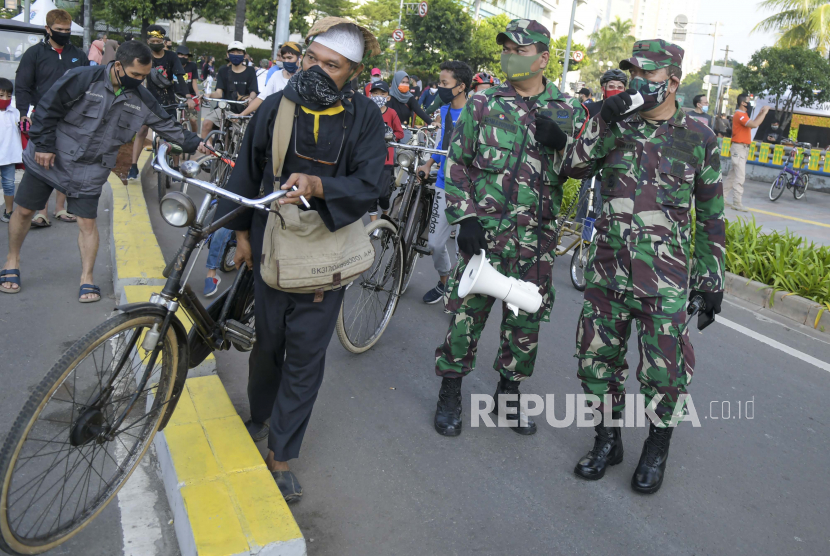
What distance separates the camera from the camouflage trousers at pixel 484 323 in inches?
152

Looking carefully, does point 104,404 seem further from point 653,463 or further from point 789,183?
point 789,183

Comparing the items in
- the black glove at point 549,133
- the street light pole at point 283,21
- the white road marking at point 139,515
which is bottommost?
the white road marking at point 139,515

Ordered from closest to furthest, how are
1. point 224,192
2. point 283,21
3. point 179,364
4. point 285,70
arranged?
1. point 224,192
2. point 179,364
3. point 285,70
4. point 283,21

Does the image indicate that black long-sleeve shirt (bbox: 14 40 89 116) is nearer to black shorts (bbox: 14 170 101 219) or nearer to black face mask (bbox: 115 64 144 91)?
black shorts (bbox: 14 170 101 219)

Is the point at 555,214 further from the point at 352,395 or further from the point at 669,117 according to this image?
the point at 352,395

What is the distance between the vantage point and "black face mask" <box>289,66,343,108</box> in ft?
9.32

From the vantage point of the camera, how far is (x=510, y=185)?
3.74 m

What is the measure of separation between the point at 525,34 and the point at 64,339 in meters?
3.43

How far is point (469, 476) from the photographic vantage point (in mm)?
3609

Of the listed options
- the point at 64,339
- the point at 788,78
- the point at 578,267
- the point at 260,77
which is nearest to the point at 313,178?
the point at 64,339

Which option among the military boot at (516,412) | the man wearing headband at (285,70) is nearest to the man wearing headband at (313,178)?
the military boot at (516,412)

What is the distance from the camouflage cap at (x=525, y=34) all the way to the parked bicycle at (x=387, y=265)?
1240 mm

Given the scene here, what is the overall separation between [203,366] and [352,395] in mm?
881

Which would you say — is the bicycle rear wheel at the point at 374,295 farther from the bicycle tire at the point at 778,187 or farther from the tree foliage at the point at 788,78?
the tree foliage at the point at 788,78
